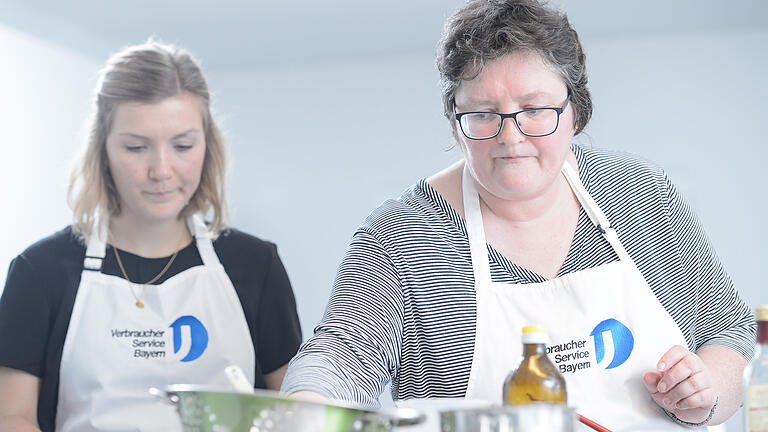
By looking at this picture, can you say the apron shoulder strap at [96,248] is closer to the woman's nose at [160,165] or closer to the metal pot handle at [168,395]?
the woman's nose at [160,165]

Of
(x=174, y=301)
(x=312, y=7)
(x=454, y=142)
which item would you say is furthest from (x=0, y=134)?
(x=454, y=142)

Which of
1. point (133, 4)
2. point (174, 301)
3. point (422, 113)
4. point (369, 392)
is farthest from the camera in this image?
point (422, 113)

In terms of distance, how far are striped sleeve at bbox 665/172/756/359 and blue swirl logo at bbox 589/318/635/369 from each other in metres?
0.13

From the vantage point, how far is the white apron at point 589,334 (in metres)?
1.23

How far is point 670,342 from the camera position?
130cm

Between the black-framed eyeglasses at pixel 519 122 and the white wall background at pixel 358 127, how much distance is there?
6.69 feet

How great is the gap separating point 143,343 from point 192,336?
0.11 metres

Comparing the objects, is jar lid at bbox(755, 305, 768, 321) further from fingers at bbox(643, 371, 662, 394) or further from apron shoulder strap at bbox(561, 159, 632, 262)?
apron shoulder strap at bbox(561, 159, 632, 262)

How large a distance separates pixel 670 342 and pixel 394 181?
2.49m

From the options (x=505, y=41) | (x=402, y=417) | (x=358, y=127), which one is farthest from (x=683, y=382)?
(x=358, y=127)

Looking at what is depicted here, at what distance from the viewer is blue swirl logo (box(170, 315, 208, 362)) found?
1.84 m

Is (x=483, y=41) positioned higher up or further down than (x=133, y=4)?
further down

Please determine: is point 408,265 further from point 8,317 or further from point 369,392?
point 8,317

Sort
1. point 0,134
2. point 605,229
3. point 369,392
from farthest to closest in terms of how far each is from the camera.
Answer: point 0,134 → point 605,229 → point 369,392
